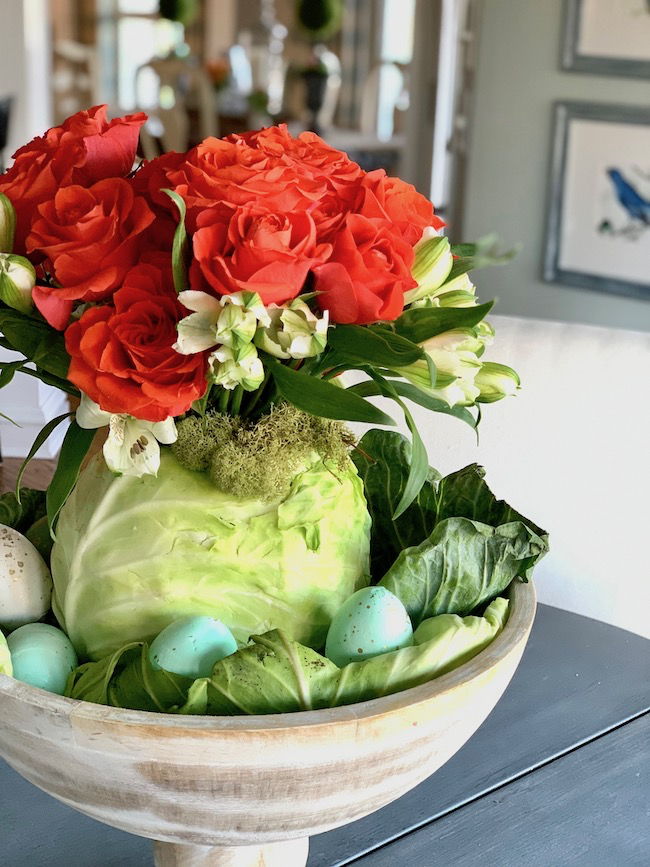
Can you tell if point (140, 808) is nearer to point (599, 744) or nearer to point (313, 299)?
point (313, 299)

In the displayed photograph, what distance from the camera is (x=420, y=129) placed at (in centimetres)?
494

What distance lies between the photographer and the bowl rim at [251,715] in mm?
479

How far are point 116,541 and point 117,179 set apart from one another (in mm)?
201

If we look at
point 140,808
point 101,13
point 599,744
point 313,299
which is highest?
point 101,13

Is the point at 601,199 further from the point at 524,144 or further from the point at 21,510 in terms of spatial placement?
the point at 21,510

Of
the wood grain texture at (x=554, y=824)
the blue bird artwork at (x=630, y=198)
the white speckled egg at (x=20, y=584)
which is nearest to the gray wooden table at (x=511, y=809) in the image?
the wood grain texture at (x=554, y=824)

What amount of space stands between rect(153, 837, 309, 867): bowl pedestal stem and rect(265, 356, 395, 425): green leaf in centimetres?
25

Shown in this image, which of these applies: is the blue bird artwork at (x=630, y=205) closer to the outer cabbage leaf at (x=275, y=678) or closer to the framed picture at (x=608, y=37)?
the framed picture at (x=608, y=37)

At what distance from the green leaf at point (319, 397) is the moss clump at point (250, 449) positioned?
40mm

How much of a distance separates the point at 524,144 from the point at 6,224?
317cm

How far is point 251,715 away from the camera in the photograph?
510 mm

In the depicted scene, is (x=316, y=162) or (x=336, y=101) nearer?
(x=316, y=162)

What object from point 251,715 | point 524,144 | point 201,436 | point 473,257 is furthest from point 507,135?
point 251,715

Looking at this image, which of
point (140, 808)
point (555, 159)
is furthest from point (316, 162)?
point (555, 159)
